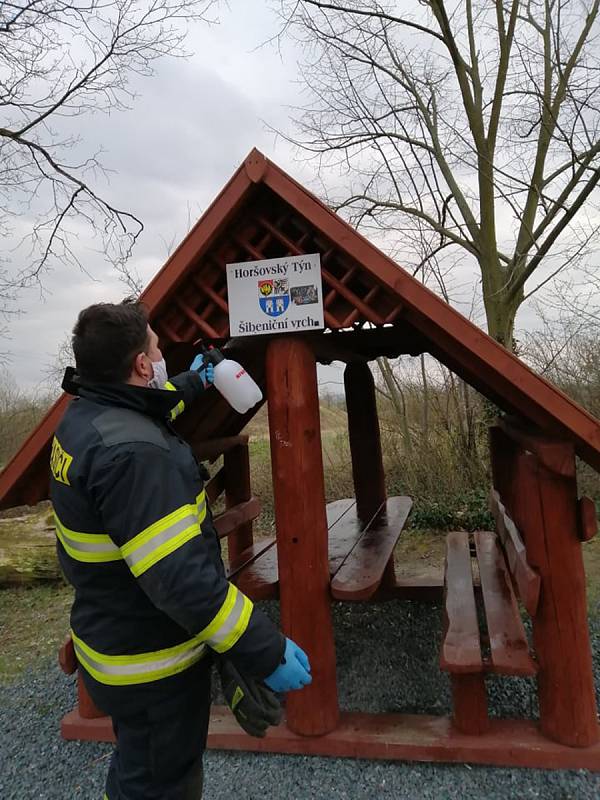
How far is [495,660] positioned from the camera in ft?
8.80

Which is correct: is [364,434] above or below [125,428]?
below

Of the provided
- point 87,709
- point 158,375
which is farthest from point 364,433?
point 158,375

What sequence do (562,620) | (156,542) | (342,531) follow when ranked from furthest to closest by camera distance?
1. (342,531)
2. (562,620)
3. (156,542)

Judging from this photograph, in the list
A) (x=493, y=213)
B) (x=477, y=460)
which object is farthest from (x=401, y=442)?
(x=493, y=213)

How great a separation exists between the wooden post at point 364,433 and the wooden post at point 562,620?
2.74m

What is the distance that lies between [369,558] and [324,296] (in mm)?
1588

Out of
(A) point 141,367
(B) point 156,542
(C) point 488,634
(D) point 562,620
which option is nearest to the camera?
(B) point 156,542

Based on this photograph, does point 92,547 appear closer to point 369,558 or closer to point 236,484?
point 369,558

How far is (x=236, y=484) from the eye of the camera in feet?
17.5

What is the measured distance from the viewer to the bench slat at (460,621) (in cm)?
270

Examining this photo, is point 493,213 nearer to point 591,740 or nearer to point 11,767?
point 591,740

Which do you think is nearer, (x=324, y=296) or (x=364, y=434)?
(x=324, y=296)

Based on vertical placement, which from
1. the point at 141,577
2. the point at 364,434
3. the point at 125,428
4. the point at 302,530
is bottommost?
the point at 302,530

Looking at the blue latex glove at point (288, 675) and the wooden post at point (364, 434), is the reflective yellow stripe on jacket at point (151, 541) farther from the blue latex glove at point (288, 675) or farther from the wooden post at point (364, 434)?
the wooden post at point (364, 434)
